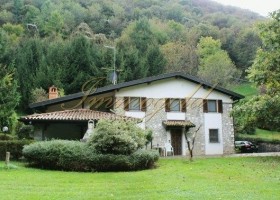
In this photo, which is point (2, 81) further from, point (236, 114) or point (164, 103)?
point (236, 114)

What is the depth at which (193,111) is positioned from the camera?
2773 centimetres

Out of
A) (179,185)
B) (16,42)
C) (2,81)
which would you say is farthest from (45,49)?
(179,185)

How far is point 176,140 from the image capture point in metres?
27.3

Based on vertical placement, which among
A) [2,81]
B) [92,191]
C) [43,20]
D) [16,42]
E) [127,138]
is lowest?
[92,191]

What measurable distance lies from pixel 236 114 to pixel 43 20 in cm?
5189

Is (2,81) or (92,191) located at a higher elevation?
(2,81)

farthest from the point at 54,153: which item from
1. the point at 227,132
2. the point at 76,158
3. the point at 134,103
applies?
the point at 227,132

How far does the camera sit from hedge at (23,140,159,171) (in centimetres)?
1636

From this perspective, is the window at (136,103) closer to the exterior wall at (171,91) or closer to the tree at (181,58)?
the exterior wall at (171,91)

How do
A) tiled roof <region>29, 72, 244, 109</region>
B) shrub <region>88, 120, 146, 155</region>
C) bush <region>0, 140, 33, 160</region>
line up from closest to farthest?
shrub <region>88, 120, 146, 155</region>
bush <region>0, 140, 33, 160</region>
tiled roof <region>29, 72, 244, 109</region>

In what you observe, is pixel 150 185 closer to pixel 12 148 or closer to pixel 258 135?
pixel 12 148

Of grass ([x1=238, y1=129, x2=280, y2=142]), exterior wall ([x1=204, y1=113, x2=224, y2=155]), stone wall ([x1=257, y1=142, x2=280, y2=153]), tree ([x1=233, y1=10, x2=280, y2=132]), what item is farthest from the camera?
grass ([x1=238, y1=129, x2=280, y2=142])

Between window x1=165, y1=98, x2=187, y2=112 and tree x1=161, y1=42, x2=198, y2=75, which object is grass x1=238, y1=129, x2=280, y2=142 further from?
window x1=165, y1=98, x2=187, y2=112

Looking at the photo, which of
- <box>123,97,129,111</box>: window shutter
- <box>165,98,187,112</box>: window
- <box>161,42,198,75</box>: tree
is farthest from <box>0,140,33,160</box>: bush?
<box>161,42,198,75</box>: tree
